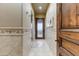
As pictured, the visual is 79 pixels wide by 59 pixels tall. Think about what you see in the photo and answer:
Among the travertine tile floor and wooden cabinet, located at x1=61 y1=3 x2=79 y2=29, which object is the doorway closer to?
the travertine tile floor

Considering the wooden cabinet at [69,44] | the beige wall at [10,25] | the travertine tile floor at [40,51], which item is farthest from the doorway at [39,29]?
the wooden cabinet at [69,44]

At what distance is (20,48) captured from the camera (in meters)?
2.52

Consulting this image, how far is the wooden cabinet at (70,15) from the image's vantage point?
1.38 metres

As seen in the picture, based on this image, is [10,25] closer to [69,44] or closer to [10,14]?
[10,14]

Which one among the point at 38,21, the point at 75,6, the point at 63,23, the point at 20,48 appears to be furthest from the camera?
the point at 38,21

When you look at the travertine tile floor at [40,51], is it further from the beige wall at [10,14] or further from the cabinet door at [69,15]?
the cabinet door at [69,15]

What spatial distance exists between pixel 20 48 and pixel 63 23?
1230 millimetres

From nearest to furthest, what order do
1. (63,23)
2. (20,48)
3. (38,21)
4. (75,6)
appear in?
1. (75,6)
2. (63,23)
3. (20,48)
4. (38,21)

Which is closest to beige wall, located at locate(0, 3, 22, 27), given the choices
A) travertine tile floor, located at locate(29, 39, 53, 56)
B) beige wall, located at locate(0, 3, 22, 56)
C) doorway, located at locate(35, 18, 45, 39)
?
beige wall, located at locate(0, 3, 22, 56)

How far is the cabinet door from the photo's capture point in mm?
1408

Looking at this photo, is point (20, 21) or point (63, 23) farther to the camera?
point (20, 21)

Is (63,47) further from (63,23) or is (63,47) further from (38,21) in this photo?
(38,21)

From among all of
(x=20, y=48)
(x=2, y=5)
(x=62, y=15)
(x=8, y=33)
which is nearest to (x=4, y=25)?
(x=8, y=33)

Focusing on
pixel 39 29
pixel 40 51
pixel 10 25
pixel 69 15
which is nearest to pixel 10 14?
pixel 10 25
